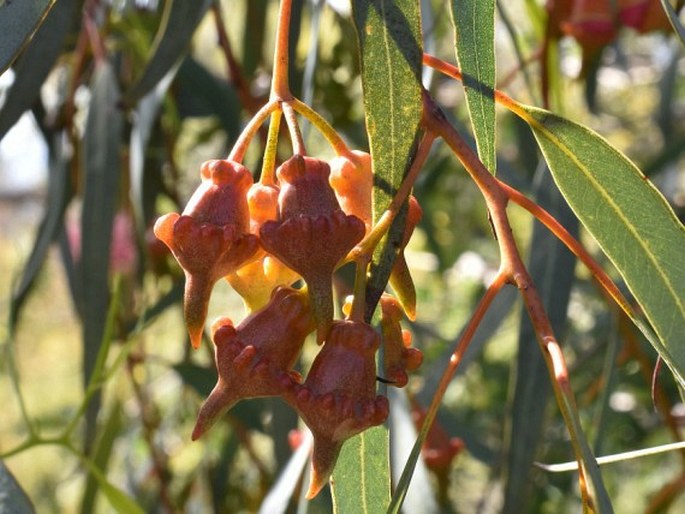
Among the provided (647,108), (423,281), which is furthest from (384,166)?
(647,108)

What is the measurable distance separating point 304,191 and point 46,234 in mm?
719

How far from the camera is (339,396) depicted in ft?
1.81

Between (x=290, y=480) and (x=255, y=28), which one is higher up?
(x=255, y=28)

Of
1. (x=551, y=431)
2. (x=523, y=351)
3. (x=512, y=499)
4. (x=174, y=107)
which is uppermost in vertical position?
(x=174, y=107)

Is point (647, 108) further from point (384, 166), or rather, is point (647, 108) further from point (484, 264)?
point (384, 166)

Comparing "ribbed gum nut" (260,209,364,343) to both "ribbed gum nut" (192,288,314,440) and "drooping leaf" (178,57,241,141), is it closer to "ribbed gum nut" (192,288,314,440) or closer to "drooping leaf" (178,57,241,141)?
"ribbed gum nut" (192,288,314,440)

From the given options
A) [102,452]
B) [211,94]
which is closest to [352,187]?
[102,452]

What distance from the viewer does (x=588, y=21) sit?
1286mm

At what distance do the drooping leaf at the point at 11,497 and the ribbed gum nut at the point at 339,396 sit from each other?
31 centimetres

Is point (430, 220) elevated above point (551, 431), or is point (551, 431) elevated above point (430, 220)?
point (430, 220)

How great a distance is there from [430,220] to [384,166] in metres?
1.32

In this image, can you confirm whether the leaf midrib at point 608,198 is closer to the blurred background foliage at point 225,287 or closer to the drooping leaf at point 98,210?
the blurred background foliage at point 225,287

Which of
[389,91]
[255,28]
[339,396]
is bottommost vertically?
[339,396]

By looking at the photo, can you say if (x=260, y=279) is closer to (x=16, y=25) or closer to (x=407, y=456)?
(x=16, y=25)
